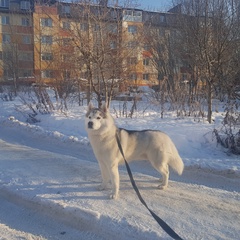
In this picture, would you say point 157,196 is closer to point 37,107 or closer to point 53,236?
point 53,236

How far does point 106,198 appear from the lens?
4688 millimetres

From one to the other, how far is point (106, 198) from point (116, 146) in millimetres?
820

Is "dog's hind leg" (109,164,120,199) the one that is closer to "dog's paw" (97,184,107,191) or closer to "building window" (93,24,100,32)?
"dog's paw" (97,184,107,191)

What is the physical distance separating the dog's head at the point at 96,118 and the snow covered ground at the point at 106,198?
1119mm

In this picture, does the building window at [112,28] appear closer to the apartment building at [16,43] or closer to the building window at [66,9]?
the building window at [66,9]

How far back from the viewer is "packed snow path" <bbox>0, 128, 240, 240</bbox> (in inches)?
148

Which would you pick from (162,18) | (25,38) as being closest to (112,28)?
(162,18)

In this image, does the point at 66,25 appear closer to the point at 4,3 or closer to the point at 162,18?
the point at 162,18

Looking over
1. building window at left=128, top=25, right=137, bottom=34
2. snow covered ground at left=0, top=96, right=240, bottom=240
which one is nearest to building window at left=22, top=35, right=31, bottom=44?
building window at left=128, top=25, right=137, bottom=34

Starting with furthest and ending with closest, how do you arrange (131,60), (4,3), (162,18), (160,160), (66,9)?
1. (4,3)
2. (162,18)
3. (131,60)
4. (66,9)
5. (160,160)

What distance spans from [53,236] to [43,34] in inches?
693

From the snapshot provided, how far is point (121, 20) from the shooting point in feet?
41.9

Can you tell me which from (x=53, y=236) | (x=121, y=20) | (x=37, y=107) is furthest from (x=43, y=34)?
(x=53, y=236)

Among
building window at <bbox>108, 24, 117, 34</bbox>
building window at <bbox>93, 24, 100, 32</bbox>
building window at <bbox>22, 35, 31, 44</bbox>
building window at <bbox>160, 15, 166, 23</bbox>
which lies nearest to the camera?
building window at <bbox>93, 24, 100, 32</bbox>
